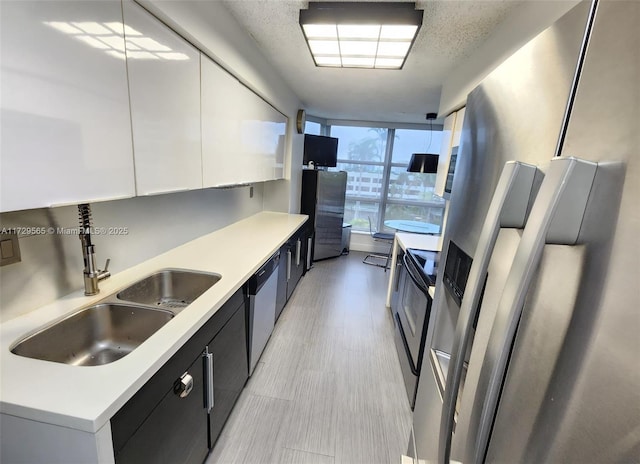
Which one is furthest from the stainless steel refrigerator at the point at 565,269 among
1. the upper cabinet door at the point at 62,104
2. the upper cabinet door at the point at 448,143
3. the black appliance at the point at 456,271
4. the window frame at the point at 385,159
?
the window frame at the point at 385,159

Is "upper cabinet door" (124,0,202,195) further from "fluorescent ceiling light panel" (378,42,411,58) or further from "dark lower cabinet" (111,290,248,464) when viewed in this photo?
"fluorescent ceiling light panel" (378,42,411,58)

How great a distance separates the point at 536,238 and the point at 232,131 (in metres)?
1.96

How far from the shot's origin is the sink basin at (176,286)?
157cm

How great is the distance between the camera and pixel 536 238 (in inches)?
14.6

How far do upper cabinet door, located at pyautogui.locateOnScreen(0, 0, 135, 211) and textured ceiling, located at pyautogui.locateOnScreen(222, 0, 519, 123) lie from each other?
1.06 metres

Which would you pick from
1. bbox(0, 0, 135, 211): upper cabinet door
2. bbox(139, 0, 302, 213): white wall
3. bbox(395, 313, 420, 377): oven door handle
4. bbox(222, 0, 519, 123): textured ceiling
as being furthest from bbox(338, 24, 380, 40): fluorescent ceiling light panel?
bbox(395, 313, 420, 377): oven door handle

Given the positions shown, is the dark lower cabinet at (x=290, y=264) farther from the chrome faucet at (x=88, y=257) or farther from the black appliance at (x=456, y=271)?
the black appliance at (x=456, y=271)

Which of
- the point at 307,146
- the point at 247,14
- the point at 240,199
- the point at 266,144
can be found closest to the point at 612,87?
the point at 247,14

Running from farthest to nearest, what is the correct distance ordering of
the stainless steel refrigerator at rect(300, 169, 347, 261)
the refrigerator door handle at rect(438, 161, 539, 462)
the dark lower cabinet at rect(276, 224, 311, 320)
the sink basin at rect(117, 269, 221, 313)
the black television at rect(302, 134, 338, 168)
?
the black television at rect(302, 134, 338, 168) → the stainless steel refrigerator at rect(300, 169, 347, 261) → the dark lower cabinet at rect(276, 224, 311, 320) → the sink basin at rect(117, 269, 221, 313) → the refrigerator door handle at rect(438, 161, 539, 462)

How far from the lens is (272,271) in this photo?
2211 mm

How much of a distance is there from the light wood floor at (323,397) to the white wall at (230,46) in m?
1.89

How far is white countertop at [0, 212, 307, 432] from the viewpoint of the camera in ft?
2.38

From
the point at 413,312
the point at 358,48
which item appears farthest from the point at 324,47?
the point at 413,312

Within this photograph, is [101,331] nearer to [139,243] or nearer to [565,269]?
[139,243]
